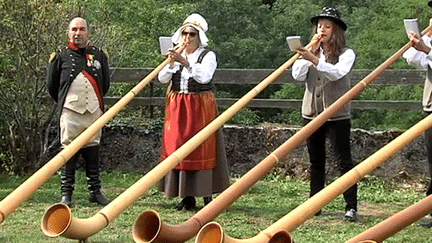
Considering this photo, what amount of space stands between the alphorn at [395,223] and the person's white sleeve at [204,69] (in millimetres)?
3657

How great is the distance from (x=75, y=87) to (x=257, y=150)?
7.57 feet

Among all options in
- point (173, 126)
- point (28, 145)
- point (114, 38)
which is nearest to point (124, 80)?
point (114, 38)

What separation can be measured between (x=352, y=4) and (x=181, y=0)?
3720mm

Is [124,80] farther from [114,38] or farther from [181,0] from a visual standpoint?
[181,0]

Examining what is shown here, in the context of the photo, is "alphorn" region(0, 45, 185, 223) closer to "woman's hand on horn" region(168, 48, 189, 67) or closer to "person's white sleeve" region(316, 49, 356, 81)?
"woman's hand on horn" region(168, 48, 189, 67)

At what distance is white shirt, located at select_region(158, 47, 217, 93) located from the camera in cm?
636

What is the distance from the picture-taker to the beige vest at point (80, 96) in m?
6.71

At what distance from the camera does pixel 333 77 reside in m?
5.85

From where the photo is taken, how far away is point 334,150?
6168 mm

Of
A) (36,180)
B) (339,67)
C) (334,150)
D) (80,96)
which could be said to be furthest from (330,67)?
(36,180)

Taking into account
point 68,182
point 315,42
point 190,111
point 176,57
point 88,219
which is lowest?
point 68,182

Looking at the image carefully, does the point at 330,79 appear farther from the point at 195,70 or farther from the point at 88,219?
the point at 88,219

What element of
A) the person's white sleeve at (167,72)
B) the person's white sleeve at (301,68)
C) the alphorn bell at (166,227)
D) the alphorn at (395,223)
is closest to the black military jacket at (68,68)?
the person's white sleeve at (167,72)

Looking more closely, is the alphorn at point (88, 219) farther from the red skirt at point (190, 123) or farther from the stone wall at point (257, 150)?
the stone wall at point (257, 150)
